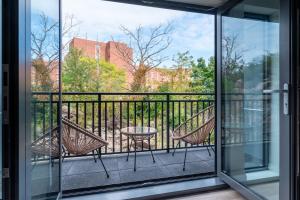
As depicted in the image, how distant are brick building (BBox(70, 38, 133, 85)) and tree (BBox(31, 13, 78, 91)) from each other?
6.63 feet

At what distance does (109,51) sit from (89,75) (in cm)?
58

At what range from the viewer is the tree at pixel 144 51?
4.19 meters

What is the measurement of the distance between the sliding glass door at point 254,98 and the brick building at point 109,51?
2.19 metres

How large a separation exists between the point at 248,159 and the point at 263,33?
1161 mm

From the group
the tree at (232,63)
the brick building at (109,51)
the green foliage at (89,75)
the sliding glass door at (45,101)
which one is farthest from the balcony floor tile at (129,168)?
the brick building at (109,51)

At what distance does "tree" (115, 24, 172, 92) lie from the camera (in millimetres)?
4192

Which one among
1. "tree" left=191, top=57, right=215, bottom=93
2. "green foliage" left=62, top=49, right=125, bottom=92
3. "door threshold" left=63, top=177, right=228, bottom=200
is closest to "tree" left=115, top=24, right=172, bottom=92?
"green foliage" left=62, top=49, right=125, bottom=92

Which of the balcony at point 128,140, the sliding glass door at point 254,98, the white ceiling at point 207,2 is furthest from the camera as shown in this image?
the balcony at point 128,140

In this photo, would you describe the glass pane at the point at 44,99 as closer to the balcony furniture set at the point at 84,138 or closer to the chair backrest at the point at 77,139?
the balcony furniture set at the point at 84,138

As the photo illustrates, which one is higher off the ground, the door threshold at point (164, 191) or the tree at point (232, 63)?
the tree at point (232, 63)

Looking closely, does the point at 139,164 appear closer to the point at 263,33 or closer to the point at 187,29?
the point at 263,33

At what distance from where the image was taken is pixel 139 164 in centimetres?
302

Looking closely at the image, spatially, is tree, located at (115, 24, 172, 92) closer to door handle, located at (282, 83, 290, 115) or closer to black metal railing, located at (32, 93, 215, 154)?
black metal railing, located at (32, 93, 215, 154)

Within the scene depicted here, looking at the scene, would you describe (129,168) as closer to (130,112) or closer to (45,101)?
(130,112)
